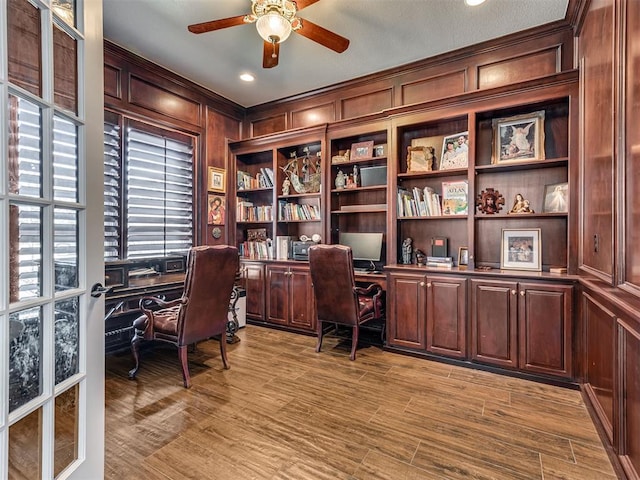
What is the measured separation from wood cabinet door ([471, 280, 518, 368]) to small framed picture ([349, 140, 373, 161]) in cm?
182

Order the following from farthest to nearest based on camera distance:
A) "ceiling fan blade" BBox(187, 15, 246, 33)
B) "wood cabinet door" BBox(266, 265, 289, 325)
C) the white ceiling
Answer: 1. "wood cabinet door" BBox(266, 265, 289, 325)
2. the white ceiling
3. "ceiling fan blade" BBox(187, 15, 246, 33)

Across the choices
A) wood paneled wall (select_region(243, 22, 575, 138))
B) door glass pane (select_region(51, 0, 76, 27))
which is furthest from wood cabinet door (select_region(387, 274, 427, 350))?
door glass pane (select_region(51, 0, 76, 27))

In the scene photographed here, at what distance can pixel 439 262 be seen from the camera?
3.31m

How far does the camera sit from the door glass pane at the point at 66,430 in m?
1.20

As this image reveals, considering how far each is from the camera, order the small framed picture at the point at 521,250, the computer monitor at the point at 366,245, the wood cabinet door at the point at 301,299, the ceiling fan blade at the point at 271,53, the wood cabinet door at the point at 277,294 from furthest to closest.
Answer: the wood cabinet door at the point at 277,294 < the wood cabinet door at the point at 301,299 < the computer monitor at the point at 366,245 < the small framed picture at the point at 521,250 < the ceiling fan blade at the point at 271,53

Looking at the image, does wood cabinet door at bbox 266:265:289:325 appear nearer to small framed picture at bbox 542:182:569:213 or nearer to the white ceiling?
the white ceiling

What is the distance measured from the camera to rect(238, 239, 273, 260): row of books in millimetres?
4434

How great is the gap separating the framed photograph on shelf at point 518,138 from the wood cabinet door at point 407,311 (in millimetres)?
1392

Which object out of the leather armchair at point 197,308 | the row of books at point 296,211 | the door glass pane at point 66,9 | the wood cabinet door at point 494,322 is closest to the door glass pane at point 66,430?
the leather armchair at point 197,308

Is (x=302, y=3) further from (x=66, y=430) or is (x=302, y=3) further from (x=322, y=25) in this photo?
(x=66, y=430)

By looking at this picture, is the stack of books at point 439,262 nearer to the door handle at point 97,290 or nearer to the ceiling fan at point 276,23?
the ceiling fan at point 276,23

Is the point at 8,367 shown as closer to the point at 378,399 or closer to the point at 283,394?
the point at 283,394

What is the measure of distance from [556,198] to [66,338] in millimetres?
3559

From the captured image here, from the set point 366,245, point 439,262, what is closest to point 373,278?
point 366,245
